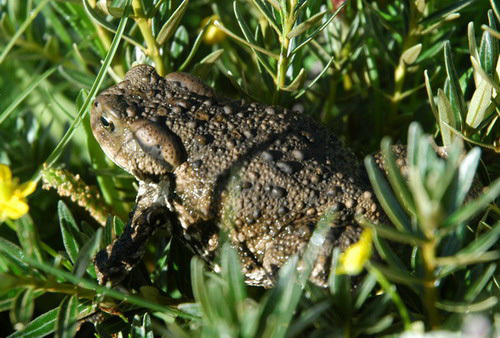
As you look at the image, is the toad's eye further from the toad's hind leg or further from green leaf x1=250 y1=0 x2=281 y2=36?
green leaf x1=250 y1=0 x2=281 y2=36

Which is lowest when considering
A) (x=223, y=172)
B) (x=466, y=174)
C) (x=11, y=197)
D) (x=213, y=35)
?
(x=223, y=172)

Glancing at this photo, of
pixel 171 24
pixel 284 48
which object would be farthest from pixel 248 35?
pixel 171 24

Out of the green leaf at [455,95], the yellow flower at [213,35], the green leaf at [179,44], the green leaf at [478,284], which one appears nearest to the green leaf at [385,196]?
the green leaf at [478,284]

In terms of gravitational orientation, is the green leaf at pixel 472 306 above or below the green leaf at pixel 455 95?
below

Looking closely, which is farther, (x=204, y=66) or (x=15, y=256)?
(x=204, y=66)

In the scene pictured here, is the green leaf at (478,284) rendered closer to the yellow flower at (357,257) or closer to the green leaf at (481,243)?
the green leaf at (481,243)

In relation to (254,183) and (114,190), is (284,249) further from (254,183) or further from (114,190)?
(114,190)

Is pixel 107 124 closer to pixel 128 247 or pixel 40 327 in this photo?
pixel 128 247
